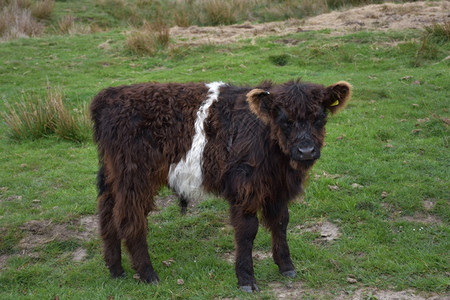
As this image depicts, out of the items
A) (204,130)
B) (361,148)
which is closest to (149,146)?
(204,130)

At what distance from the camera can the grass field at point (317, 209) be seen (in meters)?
4.97

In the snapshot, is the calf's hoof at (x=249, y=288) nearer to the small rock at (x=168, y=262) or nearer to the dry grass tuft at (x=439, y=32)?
the small rock at (x=168, y=262)

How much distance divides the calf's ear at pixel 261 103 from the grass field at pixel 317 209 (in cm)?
171

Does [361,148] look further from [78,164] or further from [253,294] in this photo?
[78,164]

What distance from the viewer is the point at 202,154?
4.91 meters

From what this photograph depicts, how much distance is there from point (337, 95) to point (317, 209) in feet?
6.49

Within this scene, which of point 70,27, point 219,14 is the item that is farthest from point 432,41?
point 70,27

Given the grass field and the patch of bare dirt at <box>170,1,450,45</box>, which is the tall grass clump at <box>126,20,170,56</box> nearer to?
the patch of bare dirt at <box>170,1,450,45</box>

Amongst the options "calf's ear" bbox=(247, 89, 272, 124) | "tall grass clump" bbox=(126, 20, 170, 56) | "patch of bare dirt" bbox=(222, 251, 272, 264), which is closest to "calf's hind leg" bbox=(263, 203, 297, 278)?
"patch of bare dirt" bbox=(222, 251, 272, 264)

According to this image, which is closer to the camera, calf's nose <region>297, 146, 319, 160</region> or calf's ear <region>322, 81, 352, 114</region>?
calf's nose <region>297, 146, 319, 160</region>

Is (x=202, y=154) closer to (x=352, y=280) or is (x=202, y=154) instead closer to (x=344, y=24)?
(x=352, y=280)

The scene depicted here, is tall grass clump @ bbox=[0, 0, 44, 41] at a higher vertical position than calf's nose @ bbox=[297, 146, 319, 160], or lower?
higher

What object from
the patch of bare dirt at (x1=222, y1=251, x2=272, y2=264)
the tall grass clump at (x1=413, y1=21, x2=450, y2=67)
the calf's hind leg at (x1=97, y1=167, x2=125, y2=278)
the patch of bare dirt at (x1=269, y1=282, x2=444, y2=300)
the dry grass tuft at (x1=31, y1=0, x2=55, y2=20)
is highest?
the dry grass tuft at (x1=31, y1=0, x2=55, y2=20)

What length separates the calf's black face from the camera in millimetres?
4398
